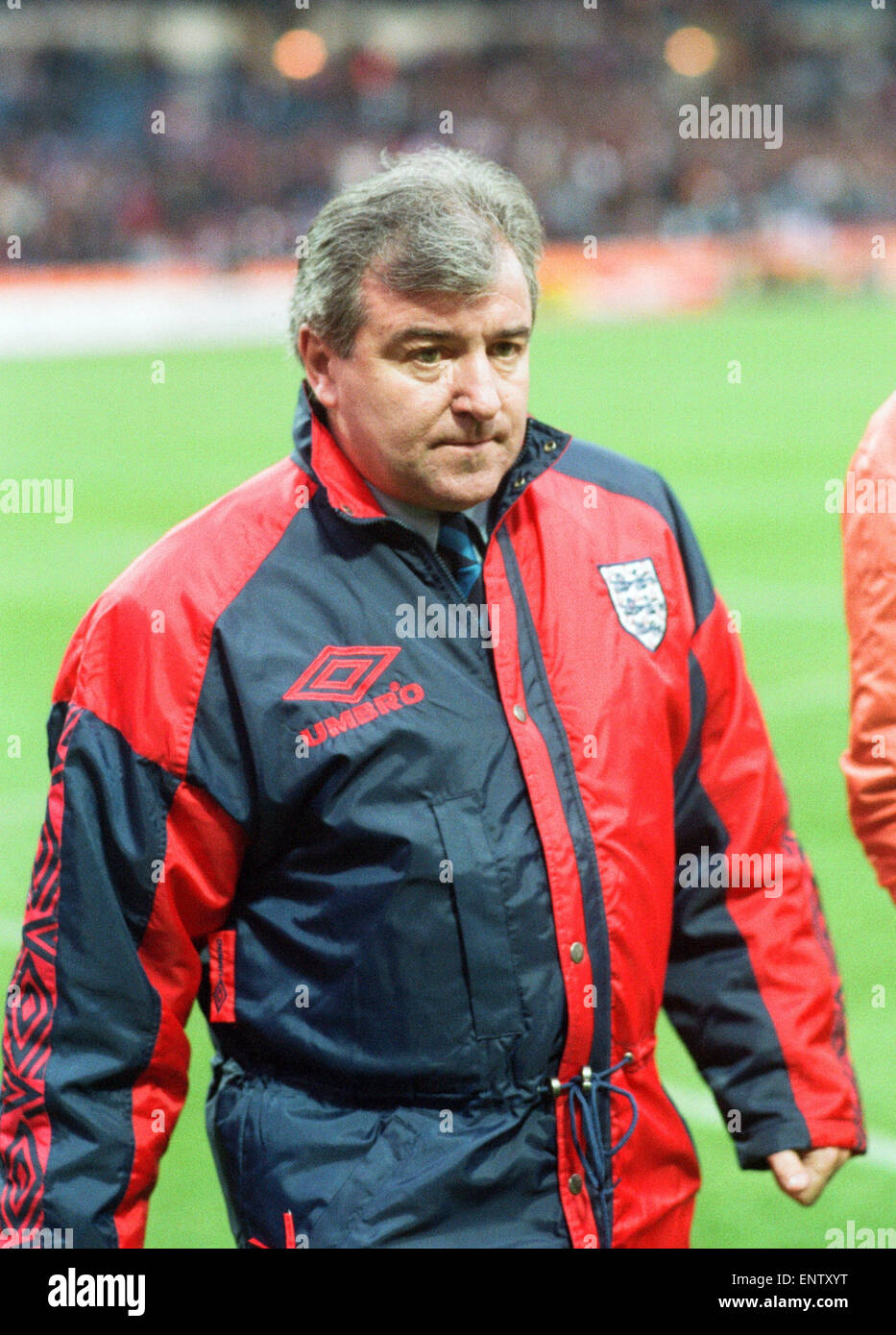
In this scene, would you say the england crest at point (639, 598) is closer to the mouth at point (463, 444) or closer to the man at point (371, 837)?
the man at point (371, 837)

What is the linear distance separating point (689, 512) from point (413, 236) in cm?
1021

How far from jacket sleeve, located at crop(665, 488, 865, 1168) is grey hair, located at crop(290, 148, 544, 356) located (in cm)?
58

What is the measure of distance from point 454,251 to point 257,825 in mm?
803

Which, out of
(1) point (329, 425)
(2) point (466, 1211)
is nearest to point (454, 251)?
(1) point (329, 425)

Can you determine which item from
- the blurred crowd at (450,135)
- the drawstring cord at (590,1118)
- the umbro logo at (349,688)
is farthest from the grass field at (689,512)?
the blurred crowd at (450,135)

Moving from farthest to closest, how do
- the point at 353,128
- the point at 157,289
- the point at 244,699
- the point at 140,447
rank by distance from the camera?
the point at 353,128, the point at 157,289, the point at 140,447, the point at 244,699

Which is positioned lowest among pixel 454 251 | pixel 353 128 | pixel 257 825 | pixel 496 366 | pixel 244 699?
pixel 257 825

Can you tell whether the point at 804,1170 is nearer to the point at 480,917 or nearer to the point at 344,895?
the point at 480,917

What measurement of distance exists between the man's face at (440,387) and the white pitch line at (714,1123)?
2.30 metres

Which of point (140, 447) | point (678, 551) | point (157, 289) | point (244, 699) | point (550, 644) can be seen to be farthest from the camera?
point (157, 289)

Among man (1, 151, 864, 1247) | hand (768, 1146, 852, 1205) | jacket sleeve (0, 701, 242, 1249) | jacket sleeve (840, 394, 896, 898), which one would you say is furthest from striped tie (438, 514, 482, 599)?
hand (768, 1146, 852, 1205)

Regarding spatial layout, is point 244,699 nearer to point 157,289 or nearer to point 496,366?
point 496,366

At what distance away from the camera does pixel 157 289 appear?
92.1 feet

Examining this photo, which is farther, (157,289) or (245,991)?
(157,289)
